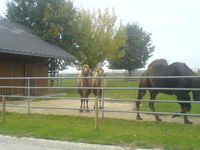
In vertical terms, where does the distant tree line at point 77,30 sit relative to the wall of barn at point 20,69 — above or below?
above

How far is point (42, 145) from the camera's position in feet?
22.9

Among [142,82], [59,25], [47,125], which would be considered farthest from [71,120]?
[59,25]

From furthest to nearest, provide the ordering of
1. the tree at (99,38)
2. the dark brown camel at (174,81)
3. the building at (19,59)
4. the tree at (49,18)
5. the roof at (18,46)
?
the tree at (99,38) → the tree at (49,18) → the building at (19,59) → the roof at (18,46) → the dark brown camel at (174,81)

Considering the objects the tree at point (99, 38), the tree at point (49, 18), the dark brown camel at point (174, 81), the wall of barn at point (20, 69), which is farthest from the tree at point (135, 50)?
the dark brown camel at point (174, 81)

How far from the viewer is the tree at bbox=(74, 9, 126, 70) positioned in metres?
31.2

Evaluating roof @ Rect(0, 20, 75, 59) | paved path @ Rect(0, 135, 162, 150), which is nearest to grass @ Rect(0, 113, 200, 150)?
paved path @ Rect(0, 135, 162, 150)

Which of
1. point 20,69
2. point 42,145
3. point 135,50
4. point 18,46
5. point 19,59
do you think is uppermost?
point 135,50

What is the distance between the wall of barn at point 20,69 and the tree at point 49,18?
3.18m

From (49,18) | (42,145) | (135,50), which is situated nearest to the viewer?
(42,145)

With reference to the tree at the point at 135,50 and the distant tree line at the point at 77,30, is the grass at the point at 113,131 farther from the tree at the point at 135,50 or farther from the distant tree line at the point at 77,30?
the tree at the point at 135,50

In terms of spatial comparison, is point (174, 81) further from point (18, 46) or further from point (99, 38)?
point (99, 38)

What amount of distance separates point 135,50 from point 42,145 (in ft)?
128

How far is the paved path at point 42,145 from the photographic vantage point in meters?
6.63

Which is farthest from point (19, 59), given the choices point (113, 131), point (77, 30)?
point (113, 131)
